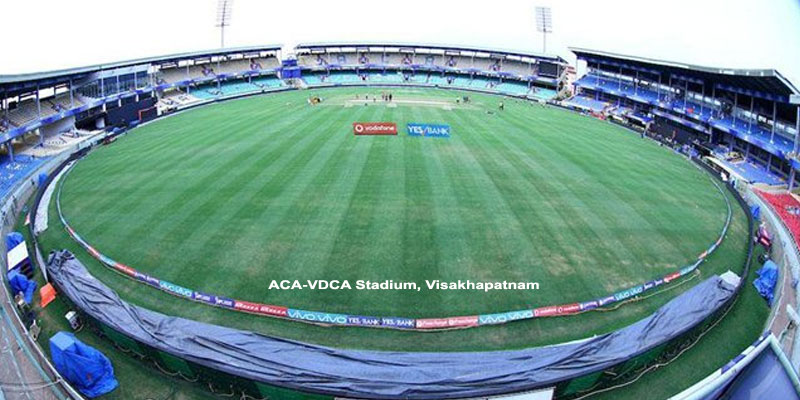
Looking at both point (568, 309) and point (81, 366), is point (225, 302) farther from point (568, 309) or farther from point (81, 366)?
point (568, 309)

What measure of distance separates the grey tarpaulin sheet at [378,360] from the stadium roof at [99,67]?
1310 inches

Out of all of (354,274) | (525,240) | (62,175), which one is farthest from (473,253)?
(62,175)

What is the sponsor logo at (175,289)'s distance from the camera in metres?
20.0

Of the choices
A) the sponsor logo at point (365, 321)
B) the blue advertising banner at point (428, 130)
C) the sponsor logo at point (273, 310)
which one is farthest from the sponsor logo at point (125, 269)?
the blue advertising banner at point (428, 130)

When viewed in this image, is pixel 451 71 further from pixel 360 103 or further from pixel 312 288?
pixel 312 288

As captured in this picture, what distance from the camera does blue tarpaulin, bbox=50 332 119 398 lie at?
14773 mm

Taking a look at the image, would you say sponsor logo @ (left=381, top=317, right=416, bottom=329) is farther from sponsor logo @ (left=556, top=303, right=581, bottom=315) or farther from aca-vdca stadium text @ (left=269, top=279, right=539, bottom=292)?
sponsor logo @ (left=556, top=303, right=581, bottom=315)

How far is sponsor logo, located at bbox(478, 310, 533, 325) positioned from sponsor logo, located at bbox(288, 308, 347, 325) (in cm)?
547

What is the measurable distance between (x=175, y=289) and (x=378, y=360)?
10.5 meters

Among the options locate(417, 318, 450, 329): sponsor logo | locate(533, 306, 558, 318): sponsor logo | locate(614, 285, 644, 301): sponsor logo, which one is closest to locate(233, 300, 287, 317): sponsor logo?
locate(417, 318, 450, 329): sponsor logo

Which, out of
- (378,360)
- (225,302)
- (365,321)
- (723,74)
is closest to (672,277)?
(365,321)

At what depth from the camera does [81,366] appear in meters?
14.9

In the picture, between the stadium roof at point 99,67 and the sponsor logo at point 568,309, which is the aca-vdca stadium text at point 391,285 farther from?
A: the stadium roof at point 99,67

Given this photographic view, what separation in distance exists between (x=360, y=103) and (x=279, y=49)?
3471 cm
